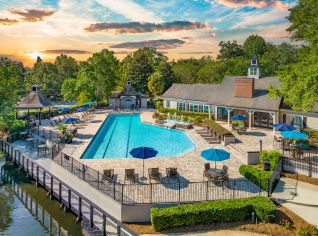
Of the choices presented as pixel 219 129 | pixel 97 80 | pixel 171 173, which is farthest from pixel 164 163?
pixel 97 80

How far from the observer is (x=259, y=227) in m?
13.7

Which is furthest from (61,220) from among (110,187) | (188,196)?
(188,196)

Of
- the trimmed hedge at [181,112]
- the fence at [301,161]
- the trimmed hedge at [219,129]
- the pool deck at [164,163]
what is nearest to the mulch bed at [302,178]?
the fence at [301,161]

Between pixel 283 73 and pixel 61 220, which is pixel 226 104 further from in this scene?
pixel 61 220

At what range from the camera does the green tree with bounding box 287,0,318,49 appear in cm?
2256

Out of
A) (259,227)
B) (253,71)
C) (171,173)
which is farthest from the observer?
(253,71)

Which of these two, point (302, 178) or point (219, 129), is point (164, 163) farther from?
point (219, 129)

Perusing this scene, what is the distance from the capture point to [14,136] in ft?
103

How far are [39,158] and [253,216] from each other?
60.2ft

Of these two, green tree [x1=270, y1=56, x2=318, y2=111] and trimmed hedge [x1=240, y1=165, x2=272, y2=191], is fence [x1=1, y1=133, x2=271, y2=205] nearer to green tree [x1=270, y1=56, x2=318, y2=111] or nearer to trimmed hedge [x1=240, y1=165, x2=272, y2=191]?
trimmed hedge [x1=240, y1=165, x2=272, y2=191]

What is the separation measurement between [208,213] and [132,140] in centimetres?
2039

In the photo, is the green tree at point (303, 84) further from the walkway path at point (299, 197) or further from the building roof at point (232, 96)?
the building roof at point (232, 96)

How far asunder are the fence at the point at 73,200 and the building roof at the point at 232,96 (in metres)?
24.6

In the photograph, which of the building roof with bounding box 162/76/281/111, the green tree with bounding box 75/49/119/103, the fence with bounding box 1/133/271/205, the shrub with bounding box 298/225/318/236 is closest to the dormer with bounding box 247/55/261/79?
the building roof with bounding box 162/76/281/111
